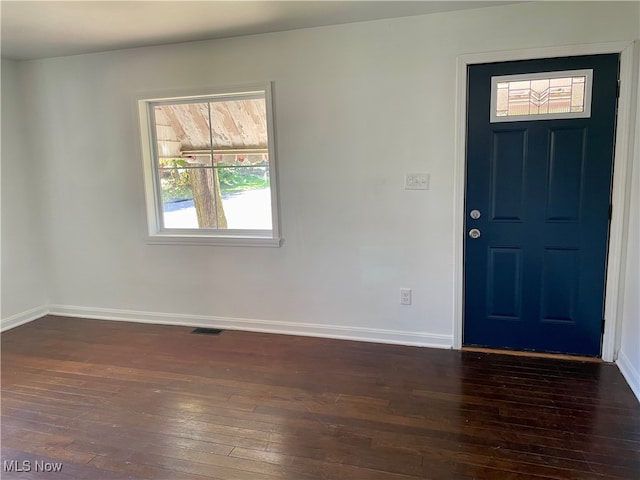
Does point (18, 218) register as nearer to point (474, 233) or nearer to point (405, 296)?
point (405, 296)

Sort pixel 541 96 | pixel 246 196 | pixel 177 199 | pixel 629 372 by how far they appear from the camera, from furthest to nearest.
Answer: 1. pixel 177 199
2. pixel 246 196
3. pixel 541 96
4. pixel 629 372

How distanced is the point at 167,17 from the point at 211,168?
46.6 inches

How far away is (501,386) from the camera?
2592 millimetres

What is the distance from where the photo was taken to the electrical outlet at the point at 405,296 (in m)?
3.19

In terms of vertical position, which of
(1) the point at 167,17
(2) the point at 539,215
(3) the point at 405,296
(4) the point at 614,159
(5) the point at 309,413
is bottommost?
(5) the point at 309,413

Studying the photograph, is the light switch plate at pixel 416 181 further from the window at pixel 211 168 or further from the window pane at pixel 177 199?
the window pane at pixel 177 199

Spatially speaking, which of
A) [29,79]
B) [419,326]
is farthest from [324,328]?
[29,79]

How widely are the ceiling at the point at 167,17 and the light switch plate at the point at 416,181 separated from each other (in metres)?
1.06

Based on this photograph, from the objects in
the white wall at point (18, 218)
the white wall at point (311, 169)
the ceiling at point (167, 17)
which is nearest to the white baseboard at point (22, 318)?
the white wall at point (18, 218)

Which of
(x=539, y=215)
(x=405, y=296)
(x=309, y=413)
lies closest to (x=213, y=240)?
(x=405, y=296)

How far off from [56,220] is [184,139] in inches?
60.0

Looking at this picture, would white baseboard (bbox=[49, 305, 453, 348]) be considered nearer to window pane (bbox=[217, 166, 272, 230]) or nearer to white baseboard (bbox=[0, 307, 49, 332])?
white baseboard (bbox=[0, 307, 49, 332])

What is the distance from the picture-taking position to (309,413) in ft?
7.74

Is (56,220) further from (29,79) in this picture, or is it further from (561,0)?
(561,0)
